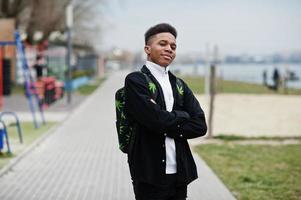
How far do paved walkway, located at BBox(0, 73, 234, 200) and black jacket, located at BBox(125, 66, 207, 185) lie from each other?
295 centimetres

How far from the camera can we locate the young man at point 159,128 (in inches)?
137

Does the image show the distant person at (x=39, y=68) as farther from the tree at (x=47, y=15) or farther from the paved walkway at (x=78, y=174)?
the paved walkway at (x=78, y=174)

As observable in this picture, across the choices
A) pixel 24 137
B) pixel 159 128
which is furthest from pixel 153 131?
pixel 24 137

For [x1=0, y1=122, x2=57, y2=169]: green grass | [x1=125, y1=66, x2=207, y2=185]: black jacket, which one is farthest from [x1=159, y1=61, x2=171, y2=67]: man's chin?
[x1=0, y1=122, x2=57, y2=169]: green grass

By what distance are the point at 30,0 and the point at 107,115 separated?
1411 cm

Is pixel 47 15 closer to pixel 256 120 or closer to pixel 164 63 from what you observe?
pixel 256 120

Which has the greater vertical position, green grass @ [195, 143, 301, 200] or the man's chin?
the man's chin

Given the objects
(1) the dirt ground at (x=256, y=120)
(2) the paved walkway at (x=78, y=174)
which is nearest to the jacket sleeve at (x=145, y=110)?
(2) the paved walkway at (x=78, y=174)

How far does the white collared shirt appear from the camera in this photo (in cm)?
354

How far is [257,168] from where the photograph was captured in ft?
27.8

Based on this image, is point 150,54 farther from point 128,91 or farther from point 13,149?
point 13,149

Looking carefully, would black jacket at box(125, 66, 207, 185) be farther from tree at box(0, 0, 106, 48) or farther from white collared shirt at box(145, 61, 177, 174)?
tree at box(0, 0, 106, 48)

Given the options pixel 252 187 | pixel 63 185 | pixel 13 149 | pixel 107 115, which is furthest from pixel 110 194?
pixel 107 115

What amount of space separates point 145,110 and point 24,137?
9.00 metres
